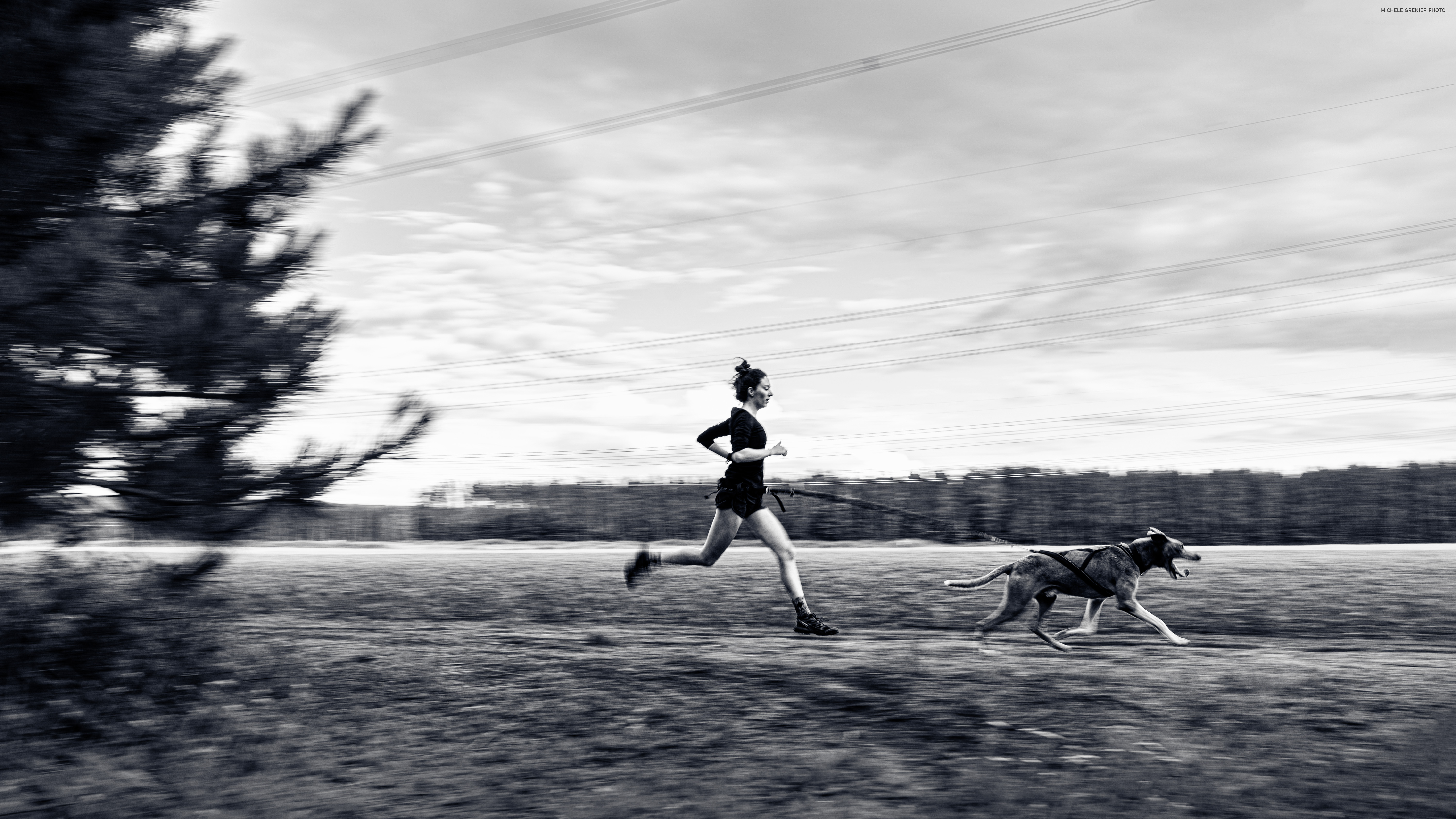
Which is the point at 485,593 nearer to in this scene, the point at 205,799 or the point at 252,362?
the point at 252,362

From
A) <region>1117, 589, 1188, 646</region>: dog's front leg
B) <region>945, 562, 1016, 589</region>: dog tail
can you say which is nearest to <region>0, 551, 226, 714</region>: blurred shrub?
<region>945, 562, 1016, 589</region>: dog tail

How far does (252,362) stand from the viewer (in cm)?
745

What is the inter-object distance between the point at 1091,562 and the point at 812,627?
239cm

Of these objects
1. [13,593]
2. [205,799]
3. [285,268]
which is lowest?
[205,799]

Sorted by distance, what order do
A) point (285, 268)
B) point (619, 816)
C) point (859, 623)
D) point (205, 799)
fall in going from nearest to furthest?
point (619, 816), point (205, 799), point (285, 268), point (859, 623)

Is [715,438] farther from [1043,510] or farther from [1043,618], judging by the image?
[1043,510]

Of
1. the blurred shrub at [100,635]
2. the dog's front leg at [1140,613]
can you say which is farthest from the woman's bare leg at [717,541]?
the blurred shrub at [100,635]

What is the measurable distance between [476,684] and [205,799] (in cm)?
275

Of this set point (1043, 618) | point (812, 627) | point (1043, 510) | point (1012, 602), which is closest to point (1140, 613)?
point (1043, 618)

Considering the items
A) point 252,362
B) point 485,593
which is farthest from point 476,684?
point 485,593

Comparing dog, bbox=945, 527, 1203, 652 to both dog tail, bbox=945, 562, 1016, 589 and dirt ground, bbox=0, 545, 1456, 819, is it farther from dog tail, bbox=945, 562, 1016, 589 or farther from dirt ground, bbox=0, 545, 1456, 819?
dirt ground, bbox=0, 545, 1456, 819

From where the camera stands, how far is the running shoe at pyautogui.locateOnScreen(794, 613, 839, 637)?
961 cm

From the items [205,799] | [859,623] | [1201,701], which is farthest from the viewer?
[859,623]

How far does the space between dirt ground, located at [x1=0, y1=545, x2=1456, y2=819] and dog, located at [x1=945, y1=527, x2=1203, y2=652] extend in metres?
0.26
